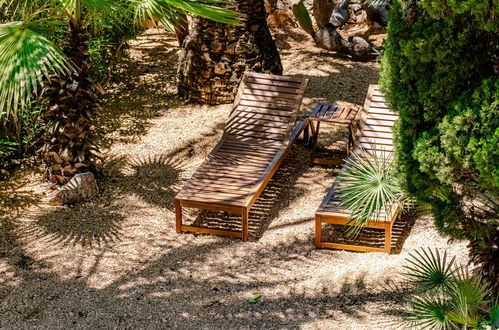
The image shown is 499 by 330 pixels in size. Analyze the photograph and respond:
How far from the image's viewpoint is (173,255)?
23.8 feet

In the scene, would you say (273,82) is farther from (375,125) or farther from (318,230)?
(318,230)

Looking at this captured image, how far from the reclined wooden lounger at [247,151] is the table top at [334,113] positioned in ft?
0.98

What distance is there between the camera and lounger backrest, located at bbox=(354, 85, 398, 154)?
8469mm

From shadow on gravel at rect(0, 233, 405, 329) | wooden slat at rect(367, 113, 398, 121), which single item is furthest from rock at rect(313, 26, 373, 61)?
shadow on gravel at rect(0, 233, 405, 329)

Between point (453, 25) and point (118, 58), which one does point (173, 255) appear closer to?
point (453, 25)

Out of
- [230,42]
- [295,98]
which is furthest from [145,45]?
[295,98]

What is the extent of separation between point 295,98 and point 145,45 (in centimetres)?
509

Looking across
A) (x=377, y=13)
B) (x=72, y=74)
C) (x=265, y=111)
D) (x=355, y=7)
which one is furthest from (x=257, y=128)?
(x=355, y=7)

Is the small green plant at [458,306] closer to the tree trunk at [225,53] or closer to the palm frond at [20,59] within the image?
the palm frond at [20,59]

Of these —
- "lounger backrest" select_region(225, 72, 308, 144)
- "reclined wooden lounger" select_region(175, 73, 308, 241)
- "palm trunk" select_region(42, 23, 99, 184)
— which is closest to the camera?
"reclined wooden lounger" select_region(175, 73, 308, 241)

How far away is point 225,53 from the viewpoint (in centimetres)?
1060

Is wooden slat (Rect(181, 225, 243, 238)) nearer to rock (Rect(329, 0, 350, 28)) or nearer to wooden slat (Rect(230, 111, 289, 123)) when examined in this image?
wooden slat (Rect(230, 111, 289, 123))

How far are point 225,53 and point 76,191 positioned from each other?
3514 millimetres

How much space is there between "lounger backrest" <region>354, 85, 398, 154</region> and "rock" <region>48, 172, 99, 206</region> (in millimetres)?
3202
